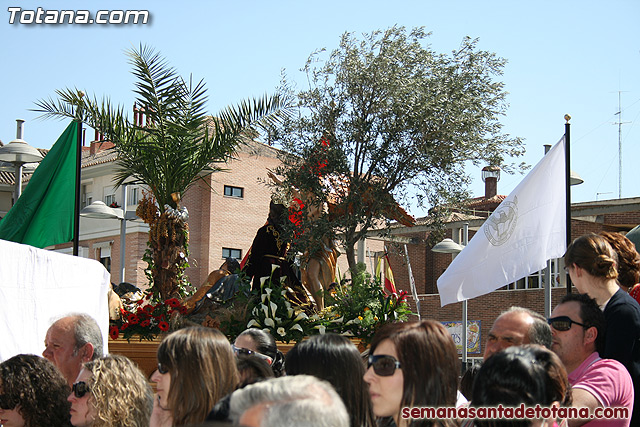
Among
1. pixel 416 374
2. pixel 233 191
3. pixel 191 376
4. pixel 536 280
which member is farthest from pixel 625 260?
pixel 233 191

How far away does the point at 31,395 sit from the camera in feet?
15.8

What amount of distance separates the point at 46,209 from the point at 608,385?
Result: 7.82 m

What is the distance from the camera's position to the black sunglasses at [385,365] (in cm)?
358

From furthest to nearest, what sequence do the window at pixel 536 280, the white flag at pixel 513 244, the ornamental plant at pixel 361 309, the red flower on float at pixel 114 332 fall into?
the window at pixel 536 280
the ornamental plant at pixel 361 309
the red flower on float at pixel 114 332
the white flag at pixel 513 244

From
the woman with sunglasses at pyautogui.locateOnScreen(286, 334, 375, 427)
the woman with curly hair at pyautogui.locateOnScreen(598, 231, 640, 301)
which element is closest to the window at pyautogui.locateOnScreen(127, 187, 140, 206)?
the woman with curly hair at pyautogui.locateOnScreen(598, 231, 640, 301)

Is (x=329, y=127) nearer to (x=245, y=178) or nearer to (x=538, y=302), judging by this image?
(x=538, y=302)

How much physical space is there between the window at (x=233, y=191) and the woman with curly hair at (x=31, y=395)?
3773 cm

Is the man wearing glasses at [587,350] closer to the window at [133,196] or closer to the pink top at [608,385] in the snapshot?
the pink top at [608,385]

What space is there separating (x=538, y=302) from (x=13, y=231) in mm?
24539

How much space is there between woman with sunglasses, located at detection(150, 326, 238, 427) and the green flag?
19.6 ft

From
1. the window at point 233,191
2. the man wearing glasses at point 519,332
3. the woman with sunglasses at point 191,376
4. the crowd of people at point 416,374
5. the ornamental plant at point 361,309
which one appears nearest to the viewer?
the crowd of people at point 416,374

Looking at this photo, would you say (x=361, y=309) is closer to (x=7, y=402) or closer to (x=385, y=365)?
(x=7, y=402)

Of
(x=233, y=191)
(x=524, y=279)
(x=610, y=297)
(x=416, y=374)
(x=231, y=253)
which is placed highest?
(x=233, y=191)

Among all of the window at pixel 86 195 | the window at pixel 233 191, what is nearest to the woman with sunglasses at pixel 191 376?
the window at pixel 233 191
